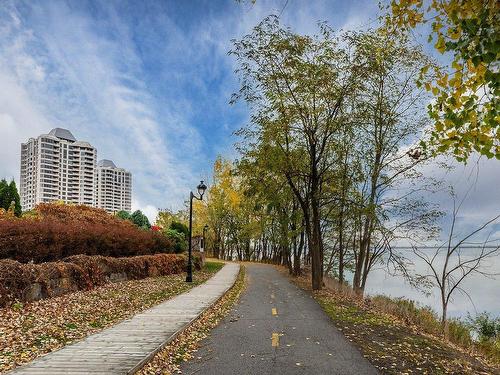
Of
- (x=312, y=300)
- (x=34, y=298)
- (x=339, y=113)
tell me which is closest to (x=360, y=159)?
(x=339, y=113)

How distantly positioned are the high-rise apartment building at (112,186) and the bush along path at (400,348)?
10619 cm

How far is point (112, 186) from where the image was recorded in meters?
116

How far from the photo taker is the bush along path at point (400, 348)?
25.7ft

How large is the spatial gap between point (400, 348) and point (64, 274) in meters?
11.4

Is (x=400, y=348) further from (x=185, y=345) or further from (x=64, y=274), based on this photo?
(x=64, y=274)

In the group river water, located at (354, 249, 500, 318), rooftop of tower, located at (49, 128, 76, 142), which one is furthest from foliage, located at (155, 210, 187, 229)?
rooftop of tower, located at (49, 128, 76, 142)

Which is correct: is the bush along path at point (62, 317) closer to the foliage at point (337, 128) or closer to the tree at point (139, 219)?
the foliage at point (337, 128)

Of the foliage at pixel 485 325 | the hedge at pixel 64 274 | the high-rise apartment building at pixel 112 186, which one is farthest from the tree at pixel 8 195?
the high-rise apartment building at pixel 112 186

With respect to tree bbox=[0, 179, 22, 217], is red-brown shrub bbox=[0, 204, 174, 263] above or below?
below

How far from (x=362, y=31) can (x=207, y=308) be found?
1417 centimetres

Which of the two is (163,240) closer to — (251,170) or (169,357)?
(251,170)

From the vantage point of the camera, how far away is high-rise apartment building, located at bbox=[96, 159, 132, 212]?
112938mm

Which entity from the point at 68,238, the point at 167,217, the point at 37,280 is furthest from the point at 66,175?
the point at 37,280

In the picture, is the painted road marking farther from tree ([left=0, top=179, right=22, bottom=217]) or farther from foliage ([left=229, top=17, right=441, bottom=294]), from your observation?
tree ([left=0, top=179, right=22, bottom=217])
